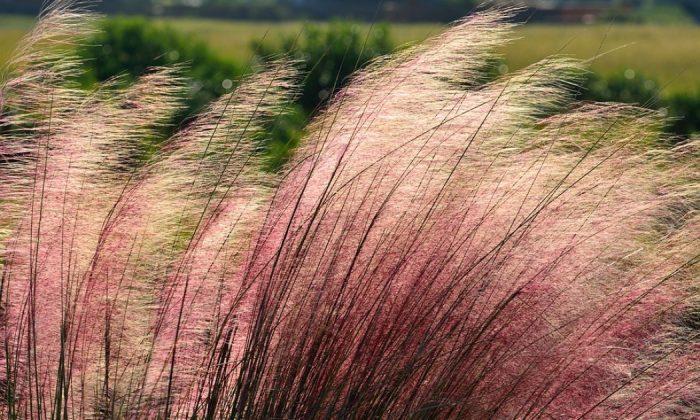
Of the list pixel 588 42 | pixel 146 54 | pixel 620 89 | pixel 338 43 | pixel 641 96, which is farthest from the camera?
pixel 588 42

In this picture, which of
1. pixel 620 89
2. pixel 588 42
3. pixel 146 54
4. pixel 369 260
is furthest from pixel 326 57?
pixel 588 42

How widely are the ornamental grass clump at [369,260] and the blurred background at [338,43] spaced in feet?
0.56

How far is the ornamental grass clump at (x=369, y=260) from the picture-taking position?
2.63m

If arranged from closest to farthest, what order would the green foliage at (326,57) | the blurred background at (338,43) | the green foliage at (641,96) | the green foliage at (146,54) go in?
the blurred background at (338,43) → the green foliage at (641,96) → the green foliage at (326,57) → the green foliage at (146,54)

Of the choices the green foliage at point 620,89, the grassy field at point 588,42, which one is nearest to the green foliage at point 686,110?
the green foliage at point 620,89

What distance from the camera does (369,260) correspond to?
2650mm

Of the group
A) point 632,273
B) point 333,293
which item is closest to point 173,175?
point 333,293

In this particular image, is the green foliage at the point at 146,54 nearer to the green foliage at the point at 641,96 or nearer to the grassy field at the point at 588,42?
the green foliage at the point at 641,96

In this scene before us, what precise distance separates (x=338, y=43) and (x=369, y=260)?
21.5 feet

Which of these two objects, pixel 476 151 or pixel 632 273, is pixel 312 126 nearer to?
pixel 476 151

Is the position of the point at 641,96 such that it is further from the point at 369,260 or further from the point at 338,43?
the point at 369,260

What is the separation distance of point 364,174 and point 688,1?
6130 cm

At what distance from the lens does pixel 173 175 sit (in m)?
3.00

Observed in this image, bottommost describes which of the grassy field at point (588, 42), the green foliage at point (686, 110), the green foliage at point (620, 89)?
the grassy field at point (588, 42)
